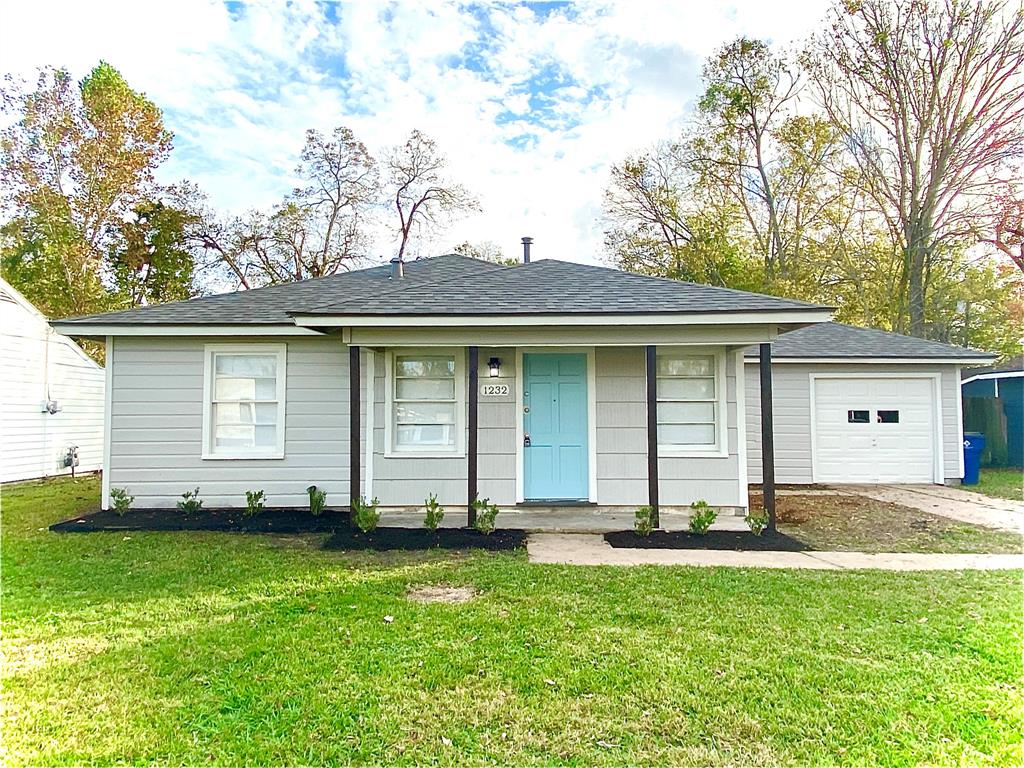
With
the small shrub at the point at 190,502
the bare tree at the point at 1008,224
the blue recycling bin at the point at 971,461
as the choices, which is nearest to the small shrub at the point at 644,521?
the small shrub at the point at 190,502

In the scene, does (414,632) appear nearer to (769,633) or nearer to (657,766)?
(657,766)

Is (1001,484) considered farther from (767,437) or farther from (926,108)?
(926,108)

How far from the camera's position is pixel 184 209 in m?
20.1

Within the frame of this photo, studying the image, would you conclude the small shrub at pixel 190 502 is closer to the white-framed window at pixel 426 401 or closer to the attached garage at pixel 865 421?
the white-framed window at pixel 426 401

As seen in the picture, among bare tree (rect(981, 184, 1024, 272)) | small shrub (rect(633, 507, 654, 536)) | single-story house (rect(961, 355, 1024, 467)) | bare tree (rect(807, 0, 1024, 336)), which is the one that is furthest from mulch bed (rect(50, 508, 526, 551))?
bare tree (rect(981, 184, 1024, 272))

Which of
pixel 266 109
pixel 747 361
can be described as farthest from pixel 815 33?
pixel 266 109

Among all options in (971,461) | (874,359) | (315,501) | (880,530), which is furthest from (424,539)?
(971,461)

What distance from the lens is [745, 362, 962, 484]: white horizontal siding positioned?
1080 centimetres

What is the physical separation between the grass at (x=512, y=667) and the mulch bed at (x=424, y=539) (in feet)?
3.02

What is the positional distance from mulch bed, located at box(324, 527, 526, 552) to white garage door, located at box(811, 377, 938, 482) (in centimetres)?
715

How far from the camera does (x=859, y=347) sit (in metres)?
11.1

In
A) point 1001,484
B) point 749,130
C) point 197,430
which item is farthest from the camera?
point 749,130

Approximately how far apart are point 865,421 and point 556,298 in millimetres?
7294

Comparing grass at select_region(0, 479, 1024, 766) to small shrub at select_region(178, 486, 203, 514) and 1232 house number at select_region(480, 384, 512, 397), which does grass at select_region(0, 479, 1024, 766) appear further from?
1232 house number at select_region(480, 384, 512, 397)
